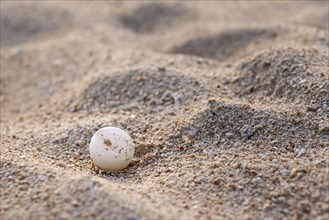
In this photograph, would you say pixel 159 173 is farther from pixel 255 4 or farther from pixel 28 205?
pixel 255 4

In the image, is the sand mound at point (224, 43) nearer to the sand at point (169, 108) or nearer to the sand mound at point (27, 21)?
the sand at point (169, 108)

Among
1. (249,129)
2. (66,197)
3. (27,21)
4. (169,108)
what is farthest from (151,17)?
(66,197)

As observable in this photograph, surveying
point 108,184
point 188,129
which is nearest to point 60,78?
point 188,129

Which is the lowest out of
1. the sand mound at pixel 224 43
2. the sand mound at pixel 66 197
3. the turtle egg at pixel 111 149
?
the sand mound at pixel 66 197

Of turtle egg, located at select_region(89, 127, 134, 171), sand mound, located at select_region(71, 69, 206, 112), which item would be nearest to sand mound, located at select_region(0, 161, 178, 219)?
turtle egg, located at select_region(89, 127, 134, 171)

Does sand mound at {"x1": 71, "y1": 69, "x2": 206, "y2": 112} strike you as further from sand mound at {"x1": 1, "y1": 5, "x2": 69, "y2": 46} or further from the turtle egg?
sand mound at {"x1": 1, "y1": 5, "x2": 69, "y2": 46}

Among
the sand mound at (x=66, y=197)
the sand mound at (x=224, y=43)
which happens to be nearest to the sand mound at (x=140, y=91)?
the sand mound at (x=224, y=43)
